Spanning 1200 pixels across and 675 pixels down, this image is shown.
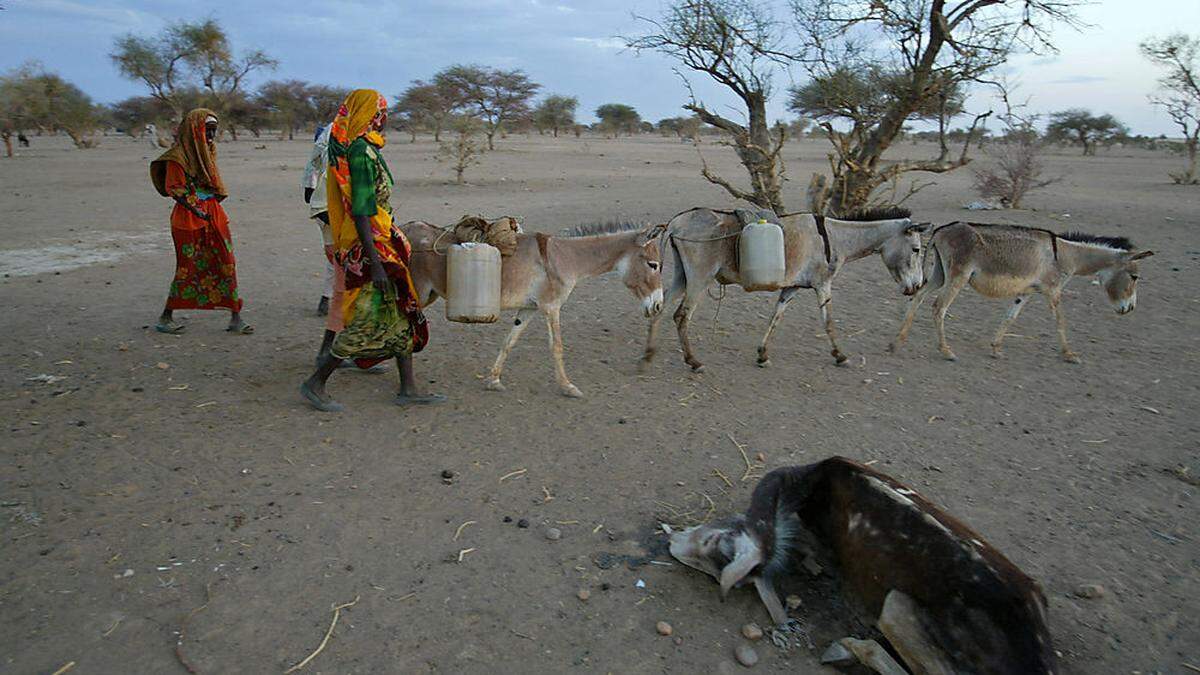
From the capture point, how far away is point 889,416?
17.2 feet

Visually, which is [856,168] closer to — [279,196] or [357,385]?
[357,385]

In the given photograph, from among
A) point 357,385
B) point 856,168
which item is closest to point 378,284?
point 357,385

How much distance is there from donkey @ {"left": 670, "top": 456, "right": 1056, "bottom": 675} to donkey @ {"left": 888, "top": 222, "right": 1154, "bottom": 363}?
4083 millimetres

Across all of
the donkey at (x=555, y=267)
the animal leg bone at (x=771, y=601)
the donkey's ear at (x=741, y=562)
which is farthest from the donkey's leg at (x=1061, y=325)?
the donkey's ear at (x=741, y=562)

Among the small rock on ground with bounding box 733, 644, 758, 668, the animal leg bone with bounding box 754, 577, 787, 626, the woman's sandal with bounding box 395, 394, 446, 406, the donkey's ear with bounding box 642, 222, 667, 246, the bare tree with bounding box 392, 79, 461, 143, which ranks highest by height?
the bare tree with bounding box 392, 79, 461, 143

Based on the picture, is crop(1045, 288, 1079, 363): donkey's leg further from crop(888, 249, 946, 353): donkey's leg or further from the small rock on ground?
the small rock on ground

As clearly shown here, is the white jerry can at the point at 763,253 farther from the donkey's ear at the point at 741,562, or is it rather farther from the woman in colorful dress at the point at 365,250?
the donkey's ear at the point at 741,562

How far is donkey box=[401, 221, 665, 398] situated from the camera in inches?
202

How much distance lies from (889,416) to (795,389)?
789 mm

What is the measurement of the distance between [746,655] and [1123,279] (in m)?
6.66

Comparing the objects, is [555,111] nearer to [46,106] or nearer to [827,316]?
[46,106]

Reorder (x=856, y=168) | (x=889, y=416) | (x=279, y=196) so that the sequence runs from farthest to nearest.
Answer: (x=279, y=196) < (x=856, y=168) < (x=889, y=416)

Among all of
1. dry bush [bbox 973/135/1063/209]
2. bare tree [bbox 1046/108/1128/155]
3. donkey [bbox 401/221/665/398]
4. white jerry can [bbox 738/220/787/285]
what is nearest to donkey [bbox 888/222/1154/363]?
white jerry can [bbox 738/220/787/285]

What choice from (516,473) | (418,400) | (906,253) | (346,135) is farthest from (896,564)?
(906,253)
